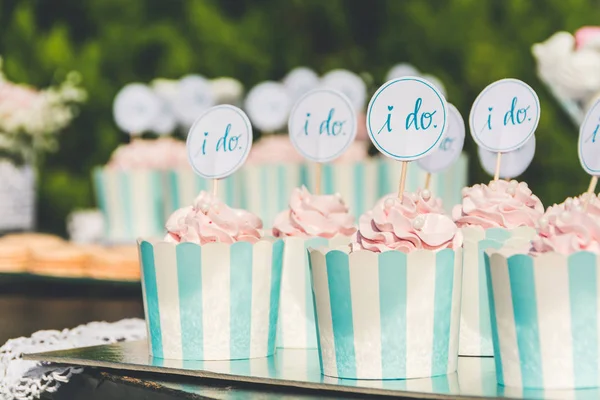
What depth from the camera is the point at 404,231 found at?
60.8 inches

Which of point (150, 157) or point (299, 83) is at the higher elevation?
point (299, 83)

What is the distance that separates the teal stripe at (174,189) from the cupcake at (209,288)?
1947 millimetres

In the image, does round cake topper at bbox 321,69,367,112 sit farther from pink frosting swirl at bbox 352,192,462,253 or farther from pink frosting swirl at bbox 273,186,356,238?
pink frosting swirl at bbox 352,192,462,253

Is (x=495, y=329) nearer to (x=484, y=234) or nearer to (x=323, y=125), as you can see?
(x=484, y=234)

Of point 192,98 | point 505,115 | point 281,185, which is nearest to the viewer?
point 505,115

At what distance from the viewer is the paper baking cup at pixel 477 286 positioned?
177 cm

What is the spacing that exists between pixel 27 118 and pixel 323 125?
2473mm

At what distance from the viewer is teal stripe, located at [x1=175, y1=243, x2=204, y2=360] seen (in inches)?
66.7

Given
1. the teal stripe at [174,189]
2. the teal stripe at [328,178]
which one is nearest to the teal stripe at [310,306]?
the teal stripe at [328,178]

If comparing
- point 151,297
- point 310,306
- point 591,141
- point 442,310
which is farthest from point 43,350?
point 591,141

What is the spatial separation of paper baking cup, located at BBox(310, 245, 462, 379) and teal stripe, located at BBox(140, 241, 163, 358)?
33 cm

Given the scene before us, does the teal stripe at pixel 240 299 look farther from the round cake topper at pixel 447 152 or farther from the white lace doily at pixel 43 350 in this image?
the round cake topper at pixel 447 152

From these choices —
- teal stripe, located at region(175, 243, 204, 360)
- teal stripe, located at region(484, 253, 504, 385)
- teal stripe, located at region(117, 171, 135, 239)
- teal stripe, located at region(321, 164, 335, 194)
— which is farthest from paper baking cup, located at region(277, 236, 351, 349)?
teal stripe, located at region(117, 171, 135, 239)

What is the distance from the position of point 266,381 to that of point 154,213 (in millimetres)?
2359
